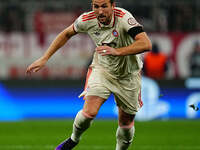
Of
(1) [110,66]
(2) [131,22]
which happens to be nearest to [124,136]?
(1) [110,66]

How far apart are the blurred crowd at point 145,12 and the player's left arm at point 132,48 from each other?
10601 mm

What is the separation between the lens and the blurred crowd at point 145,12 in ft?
56.5

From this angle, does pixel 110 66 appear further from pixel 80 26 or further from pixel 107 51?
pixel 107 51

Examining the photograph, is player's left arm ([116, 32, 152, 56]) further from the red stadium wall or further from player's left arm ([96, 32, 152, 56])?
the red stadium wall

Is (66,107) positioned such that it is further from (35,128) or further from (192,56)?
(192,56)

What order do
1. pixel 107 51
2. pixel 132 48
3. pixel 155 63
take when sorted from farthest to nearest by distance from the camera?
pixel 155 63, pixel 132 48, pixel 107 51

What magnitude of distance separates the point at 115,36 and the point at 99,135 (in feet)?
15.3

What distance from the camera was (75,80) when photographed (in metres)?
14.7

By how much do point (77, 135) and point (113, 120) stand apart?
710 centimetres

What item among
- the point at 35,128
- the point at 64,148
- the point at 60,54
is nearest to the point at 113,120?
the point at 35,128

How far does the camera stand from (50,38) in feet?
56.2

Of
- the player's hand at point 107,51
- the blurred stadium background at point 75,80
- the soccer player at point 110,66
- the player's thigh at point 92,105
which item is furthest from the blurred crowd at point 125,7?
the player's hand at point 107,51

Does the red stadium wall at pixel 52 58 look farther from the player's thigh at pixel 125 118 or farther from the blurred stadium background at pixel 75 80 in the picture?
the player's thigh at pixel 125 118

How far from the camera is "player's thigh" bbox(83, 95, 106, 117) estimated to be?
694cm
